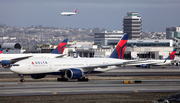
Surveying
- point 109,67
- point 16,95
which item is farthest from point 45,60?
point 16,95

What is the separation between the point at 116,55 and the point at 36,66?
16.2 meters

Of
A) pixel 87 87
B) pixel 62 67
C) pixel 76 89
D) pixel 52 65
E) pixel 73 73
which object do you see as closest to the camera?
pixel 76 89

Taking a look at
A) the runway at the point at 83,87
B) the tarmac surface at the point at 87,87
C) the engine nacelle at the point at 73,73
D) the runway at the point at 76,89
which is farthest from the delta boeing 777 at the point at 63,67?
the runway at the point at 76,89

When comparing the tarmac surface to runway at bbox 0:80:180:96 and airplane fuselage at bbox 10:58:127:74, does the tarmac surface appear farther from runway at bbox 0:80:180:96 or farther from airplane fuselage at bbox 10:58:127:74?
airplane fuselage at bbox 10:58:127:74

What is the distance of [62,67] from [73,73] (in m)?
2.83

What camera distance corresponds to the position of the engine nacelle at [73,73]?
48125mm

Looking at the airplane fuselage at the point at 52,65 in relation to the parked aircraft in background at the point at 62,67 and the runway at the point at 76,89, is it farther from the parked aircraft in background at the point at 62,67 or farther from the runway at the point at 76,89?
the runway at the point at 76,89

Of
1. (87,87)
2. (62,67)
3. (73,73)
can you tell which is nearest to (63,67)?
(62,67)

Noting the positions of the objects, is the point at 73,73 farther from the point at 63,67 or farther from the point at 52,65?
the point at 52,65

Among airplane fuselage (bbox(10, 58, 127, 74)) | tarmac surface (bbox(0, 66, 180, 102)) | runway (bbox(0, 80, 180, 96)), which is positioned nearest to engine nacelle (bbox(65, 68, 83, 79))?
airplane fuselage (bbox(10, 58, 127, 74))

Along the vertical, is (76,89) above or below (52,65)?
below

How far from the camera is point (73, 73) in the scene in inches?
1892

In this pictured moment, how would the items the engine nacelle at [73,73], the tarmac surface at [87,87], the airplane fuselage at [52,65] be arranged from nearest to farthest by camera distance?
1. the tarmac surface at [87,87]
2. the airplane fuselage at [52,65]
3. the engine nacelle at [73,73]

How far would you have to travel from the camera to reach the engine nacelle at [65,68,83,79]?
158 feet
